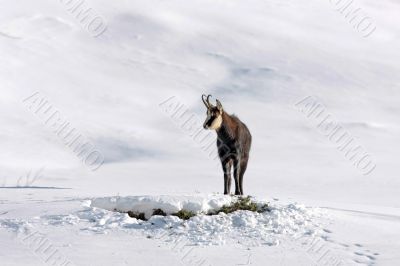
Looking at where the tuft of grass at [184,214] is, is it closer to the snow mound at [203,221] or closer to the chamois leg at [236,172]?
the snow mound at [203,221]

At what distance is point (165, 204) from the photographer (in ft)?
39.9

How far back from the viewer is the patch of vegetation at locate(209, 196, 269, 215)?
12309mm

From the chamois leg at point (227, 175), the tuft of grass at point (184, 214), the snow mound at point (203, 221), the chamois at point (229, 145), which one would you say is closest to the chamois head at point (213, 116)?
the chamois at point (229, 145)

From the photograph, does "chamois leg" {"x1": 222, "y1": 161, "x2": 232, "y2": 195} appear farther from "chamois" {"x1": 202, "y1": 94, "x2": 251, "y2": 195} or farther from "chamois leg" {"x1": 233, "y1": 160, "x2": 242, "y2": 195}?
"chamois leg" {"x1": 233, "y1": 160, "x2": 242, "y2": 195}

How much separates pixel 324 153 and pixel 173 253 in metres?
23.3

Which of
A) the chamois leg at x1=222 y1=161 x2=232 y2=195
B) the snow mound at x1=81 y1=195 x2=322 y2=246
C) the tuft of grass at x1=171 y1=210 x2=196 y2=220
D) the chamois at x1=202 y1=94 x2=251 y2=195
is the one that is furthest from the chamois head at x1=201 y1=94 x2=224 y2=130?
the tuft of grass at x1=171 y1=210 x2=196 y2=220

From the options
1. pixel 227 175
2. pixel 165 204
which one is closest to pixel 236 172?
pixel 227 175

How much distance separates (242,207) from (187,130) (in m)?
26.5

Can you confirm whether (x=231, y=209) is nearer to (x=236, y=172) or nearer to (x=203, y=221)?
(x=203, y=221)

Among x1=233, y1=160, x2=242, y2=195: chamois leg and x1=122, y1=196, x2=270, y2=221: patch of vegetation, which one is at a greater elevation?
x1=233, y1=160, x2=242, y2=195: chamois leg

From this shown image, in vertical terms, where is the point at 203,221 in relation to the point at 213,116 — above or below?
below

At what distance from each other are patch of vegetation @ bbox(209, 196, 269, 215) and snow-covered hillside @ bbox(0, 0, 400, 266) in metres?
0.29

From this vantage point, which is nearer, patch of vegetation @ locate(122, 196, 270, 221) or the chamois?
patch of vegetation @ locate(122, 196, 270, 221)

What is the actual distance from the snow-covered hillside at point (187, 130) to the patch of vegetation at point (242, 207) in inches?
11.6
